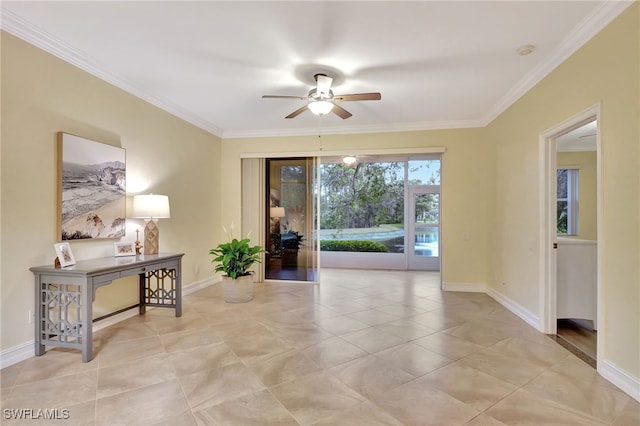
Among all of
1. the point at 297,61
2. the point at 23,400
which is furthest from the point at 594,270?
the point at 23,400

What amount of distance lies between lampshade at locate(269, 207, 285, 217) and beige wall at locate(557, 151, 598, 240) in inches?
197

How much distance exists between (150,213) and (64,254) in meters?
1.01

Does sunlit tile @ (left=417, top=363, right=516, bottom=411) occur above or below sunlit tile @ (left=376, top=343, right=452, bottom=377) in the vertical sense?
above

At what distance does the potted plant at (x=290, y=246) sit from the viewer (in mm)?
5973

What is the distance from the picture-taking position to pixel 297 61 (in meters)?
3.26

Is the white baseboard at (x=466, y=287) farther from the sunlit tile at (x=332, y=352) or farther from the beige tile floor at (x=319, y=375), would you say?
the sunlit tile at (x=332, y=352)

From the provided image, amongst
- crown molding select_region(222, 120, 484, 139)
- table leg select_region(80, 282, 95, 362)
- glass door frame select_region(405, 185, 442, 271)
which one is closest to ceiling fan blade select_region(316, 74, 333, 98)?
crown molding select_region(222, 120, 484, 139)

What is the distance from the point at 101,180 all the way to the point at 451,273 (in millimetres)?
5147

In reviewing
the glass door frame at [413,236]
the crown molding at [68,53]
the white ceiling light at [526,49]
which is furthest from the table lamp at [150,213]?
the glass door frame at [413,236]

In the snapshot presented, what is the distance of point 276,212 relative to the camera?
6031mm

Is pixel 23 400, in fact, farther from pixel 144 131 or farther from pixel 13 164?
pixel 144 131

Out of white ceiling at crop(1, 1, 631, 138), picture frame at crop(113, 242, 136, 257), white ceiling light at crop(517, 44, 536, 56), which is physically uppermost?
white ceiling at crop(1, 1, 631, 138)

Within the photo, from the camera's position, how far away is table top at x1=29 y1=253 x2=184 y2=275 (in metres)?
2.70

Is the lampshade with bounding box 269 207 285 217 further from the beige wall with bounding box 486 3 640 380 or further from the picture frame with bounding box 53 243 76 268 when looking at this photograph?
the beige wall with bounding box 486 3 640 380
